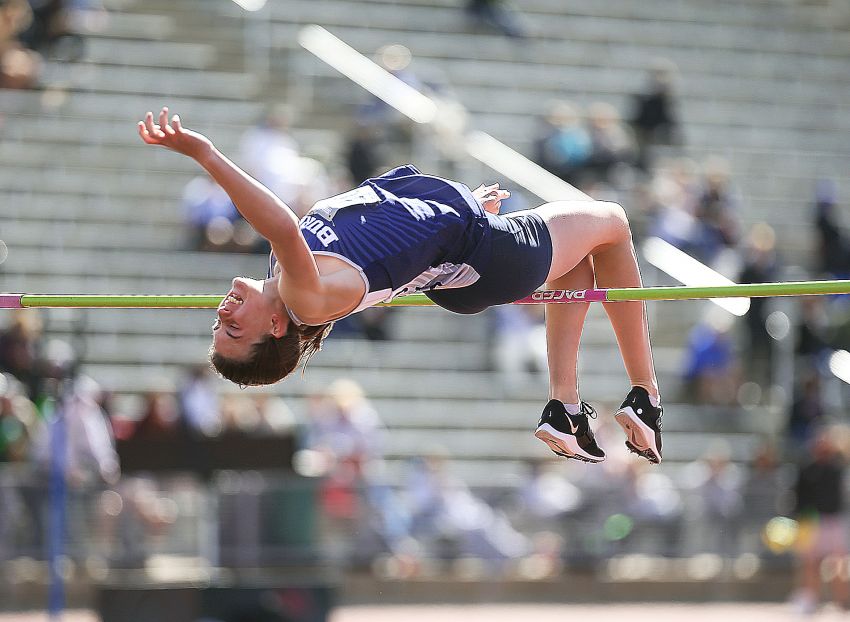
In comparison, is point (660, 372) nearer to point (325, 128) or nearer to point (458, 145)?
point (458, 145)

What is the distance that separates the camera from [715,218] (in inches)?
699

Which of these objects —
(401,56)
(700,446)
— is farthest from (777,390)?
(401,56)

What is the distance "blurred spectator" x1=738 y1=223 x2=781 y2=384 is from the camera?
55.3ft

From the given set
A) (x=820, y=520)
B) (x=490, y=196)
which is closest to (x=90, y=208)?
(x=820, y=520)

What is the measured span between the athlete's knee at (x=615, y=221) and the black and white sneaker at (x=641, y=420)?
2.24 feet

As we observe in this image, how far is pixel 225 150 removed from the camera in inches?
701

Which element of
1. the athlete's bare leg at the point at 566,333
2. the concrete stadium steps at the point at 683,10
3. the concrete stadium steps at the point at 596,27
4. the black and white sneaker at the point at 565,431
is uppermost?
the concrete stadium steps at the point at 683,10

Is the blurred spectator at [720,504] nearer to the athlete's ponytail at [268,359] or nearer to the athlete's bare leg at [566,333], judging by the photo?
the athlete's bare leg at [566,333]

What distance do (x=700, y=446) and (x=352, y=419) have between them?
426cm

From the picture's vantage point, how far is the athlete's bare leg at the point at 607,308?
7.33 meters

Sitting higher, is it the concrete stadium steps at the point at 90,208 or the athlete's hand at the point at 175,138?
the athlete's hand at the point at 175,138

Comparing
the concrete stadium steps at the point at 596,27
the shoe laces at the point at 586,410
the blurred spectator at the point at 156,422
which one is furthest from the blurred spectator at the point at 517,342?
the shoe laces at the point at 586,410

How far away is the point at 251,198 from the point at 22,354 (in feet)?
28.9

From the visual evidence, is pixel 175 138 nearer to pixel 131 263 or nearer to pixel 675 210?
pixel 131 263
